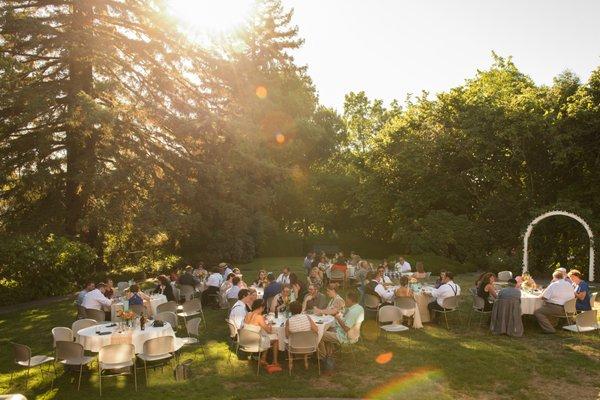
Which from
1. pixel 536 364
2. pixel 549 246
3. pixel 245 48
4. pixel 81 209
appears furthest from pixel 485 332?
pixel 245 48

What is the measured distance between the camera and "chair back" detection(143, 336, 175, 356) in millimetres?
8430

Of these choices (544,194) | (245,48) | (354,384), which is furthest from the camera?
(245,48)

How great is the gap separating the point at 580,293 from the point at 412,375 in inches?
207

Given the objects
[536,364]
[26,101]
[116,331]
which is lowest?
A: [536,364]

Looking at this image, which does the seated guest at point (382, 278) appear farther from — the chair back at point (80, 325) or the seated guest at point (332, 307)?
the chair back at point (80, 325)

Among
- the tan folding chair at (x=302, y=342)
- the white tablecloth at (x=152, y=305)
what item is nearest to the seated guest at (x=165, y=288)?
the white tablecloth at (x=152, y=305)

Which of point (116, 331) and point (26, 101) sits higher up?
point (26, 101)

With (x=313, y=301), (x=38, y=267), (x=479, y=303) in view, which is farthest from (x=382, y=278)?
(x=38, y=267)

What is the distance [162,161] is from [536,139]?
729 inches

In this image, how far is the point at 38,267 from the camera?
17625 millimetres

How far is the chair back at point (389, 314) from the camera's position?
34.6 feet

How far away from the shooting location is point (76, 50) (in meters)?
20.3

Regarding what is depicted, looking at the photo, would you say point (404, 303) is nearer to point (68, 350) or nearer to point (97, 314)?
point (97, 314)

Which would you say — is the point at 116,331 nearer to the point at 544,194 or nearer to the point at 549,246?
the point at 549,246
